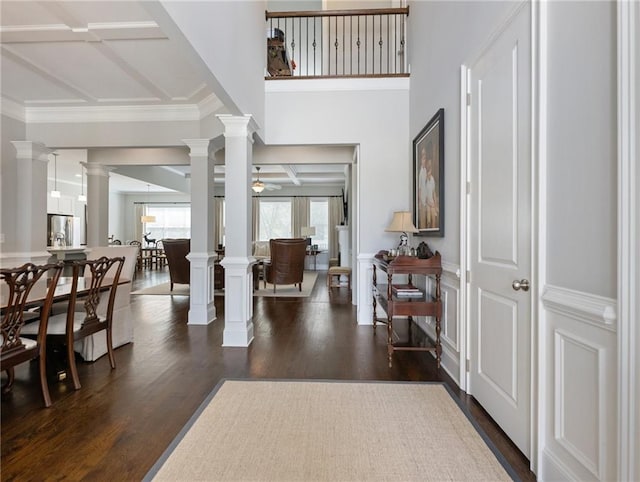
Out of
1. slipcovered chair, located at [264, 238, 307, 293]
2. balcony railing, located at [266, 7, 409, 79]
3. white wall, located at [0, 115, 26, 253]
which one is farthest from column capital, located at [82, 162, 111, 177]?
balcony railing, located at [266, 7, 409, 79]

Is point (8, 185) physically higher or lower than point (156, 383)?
higher

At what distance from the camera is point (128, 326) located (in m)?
3.58

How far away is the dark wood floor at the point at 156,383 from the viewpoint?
1732mm

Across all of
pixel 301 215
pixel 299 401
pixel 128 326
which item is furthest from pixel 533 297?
pixel 301 215

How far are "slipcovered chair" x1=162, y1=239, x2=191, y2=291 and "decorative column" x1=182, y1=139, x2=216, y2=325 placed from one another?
1855 millimetres

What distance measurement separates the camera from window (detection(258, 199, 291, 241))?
11570 mm

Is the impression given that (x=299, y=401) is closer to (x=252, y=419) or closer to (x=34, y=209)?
(x=252, y=419)

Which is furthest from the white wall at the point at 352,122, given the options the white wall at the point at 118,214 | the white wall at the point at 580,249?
the white wall at the point at 118,214

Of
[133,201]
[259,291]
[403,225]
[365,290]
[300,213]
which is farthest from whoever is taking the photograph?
[133,201]

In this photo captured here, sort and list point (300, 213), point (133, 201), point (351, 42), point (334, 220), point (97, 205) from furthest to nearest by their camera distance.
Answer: point (133, 201) < point (300, 213) < point (334, 220) < point (97, 205) < point (351, 42)

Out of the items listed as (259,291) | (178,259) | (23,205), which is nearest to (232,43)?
(23,205)

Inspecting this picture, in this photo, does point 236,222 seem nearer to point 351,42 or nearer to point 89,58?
point 89,58

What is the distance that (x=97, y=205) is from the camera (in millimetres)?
5969

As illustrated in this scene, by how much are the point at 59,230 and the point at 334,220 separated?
813 cm
